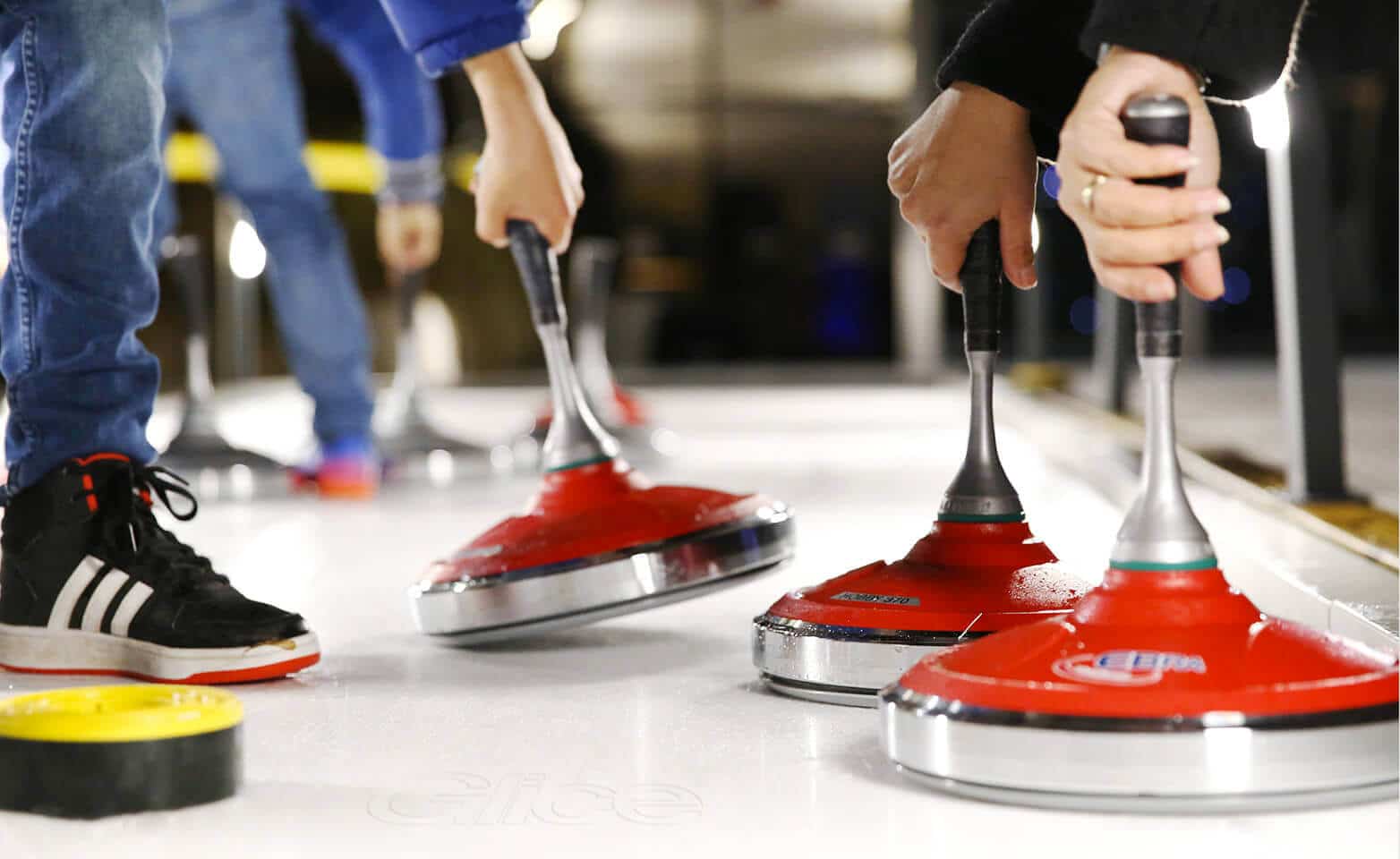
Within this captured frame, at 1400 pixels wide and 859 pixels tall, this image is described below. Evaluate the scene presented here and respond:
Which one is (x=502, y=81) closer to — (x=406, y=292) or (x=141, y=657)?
(x=141, y=657)

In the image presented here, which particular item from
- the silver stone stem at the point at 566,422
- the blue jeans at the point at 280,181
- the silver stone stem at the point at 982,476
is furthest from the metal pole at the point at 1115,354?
the silver stone stem at the point at 982,476

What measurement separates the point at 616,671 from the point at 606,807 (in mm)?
489

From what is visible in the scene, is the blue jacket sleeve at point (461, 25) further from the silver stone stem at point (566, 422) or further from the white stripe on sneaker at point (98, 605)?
the white stripe on sneaker at point (98, 605)

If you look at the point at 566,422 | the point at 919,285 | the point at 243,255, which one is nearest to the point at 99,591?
the point at 566,422

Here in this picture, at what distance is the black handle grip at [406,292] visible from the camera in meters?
3.92

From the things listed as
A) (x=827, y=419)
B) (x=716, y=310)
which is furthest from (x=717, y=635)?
(x=716, y=310)

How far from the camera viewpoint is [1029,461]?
376 cm

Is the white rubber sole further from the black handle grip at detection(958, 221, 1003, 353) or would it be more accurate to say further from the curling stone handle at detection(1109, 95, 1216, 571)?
the curling stone handle at detection(1109, 95, 1216, 571)

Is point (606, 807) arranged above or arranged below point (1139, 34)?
below

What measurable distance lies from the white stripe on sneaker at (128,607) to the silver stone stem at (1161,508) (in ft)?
2.75

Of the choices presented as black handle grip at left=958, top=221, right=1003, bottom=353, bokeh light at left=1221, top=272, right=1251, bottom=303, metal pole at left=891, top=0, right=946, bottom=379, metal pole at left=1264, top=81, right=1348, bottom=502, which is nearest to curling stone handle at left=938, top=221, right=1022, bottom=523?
black handle grip at left=958, top=221, right=1003, bottom=353

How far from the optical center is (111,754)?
94cm

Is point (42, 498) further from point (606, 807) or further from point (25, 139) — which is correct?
point (606, 807)

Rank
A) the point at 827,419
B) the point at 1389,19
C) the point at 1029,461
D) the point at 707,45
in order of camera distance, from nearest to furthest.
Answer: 1. the point at 1389,19
2. the point at 1029,461
3. the point at 827,419
4. the point at 707,45
